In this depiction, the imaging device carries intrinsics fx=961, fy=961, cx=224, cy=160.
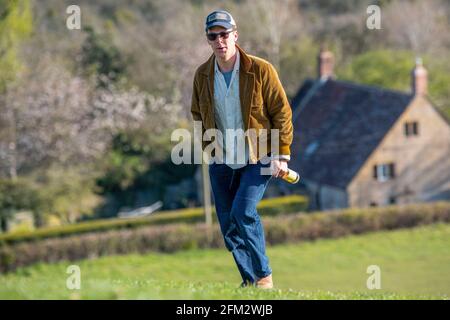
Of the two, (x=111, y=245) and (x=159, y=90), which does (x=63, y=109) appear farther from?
(x=111, y=245)

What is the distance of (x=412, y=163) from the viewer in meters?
49.0

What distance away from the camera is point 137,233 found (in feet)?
135

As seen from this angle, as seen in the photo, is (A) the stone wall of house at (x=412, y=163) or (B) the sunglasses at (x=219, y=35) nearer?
(B) the sunglasses at (x=219, y=35)

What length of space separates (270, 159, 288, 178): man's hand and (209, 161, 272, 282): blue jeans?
0.11 m

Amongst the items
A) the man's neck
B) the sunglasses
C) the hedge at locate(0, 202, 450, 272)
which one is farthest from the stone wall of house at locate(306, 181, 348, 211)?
the sunglasses

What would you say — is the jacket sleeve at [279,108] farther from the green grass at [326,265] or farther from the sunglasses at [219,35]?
the green grass at [326,265]

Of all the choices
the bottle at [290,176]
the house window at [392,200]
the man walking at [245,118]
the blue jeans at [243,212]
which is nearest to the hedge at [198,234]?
the house window at [392,200]

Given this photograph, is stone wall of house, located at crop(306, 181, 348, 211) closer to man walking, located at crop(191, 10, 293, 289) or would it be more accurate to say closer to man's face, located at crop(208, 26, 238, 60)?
man walking, located at crop(191, 10, 293, 289)

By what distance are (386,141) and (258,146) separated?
39372 mm

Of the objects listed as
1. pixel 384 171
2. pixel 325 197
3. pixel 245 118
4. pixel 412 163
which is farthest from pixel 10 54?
pixel 245 118

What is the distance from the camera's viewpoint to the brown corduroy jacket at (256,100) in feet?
30.6

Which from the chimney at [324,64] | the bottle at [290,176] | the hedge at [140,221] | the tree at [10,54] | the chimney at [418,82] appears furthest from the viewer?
the chimney at [324,64]

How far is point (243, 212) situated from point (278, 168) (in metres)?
0.55

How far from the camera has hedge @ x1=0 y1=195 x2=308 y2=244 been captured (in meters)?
41.5
